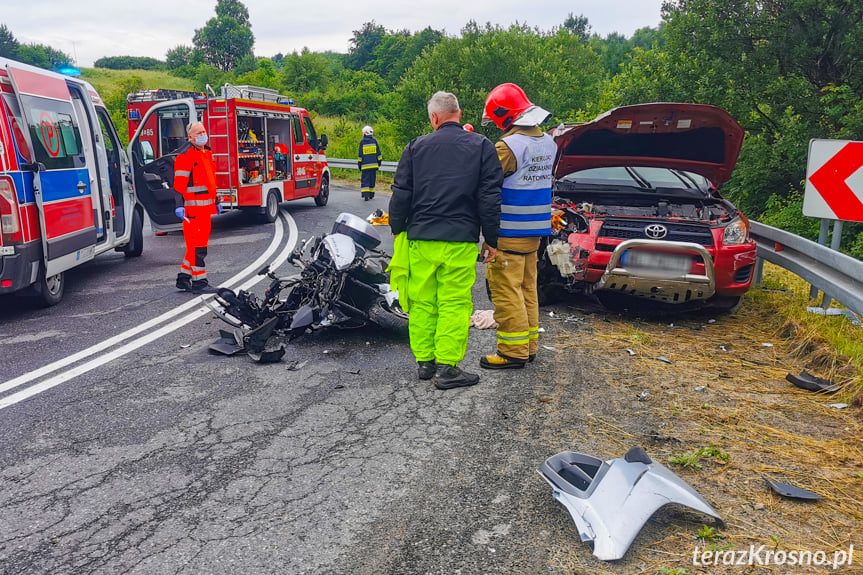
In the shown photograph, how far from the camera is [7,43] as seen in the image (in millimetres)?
74625

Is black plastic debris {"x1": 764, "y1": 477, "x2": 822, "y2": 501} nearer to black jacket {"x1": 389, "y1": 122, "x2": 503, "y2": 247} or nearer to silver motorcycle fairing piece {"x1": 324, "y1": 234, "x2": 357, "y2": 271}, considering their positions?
black jacket {"x1": 389, "y1": 122, "x2": 503, "y2": 247}

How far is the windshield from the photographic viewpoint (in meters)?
7.12

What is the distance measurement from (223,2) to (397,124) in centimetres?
7145

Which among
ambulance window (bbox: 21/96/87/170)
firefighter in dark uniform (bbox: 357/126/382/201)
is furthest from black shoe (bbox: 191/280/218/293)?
firefighter in dark uniform (bbox: 357/126/382/201)

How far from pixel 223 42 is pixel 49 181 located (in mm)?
85551

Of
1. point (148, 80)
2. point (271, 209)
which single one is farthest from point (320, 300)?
point (148, 80)

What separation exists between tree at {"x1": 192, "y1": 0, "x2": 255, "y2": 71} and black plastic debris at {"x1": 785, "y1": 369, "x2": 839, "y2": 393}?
86691 millimetres

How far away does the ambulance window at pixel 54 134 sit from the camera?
21.8 ft

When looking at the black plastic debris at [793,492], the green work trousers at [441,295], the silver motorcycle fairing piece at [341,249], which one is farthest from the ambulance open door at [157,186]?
the black plastic debris at [793,492]

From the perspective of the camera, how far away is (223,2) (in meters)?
87.2

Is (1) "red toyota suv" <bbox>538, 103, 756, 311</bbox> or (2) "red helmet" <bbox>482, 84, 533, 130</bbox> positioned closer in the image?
(2) "red helmet" <bbox>482, 84, 533, 130</bbox>

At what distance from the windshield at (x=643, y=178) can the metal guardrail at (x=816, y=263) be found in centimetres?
90

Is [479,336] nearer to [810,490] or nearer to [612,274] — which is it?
[612,274]

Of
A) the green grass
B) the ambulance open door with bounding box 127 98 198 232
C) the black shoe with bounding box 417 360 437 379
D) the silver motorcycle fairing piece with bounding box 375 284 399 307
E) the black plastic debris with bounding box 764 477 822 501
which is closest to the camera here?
the black plastic debris with bounding box 764 477 822 501
